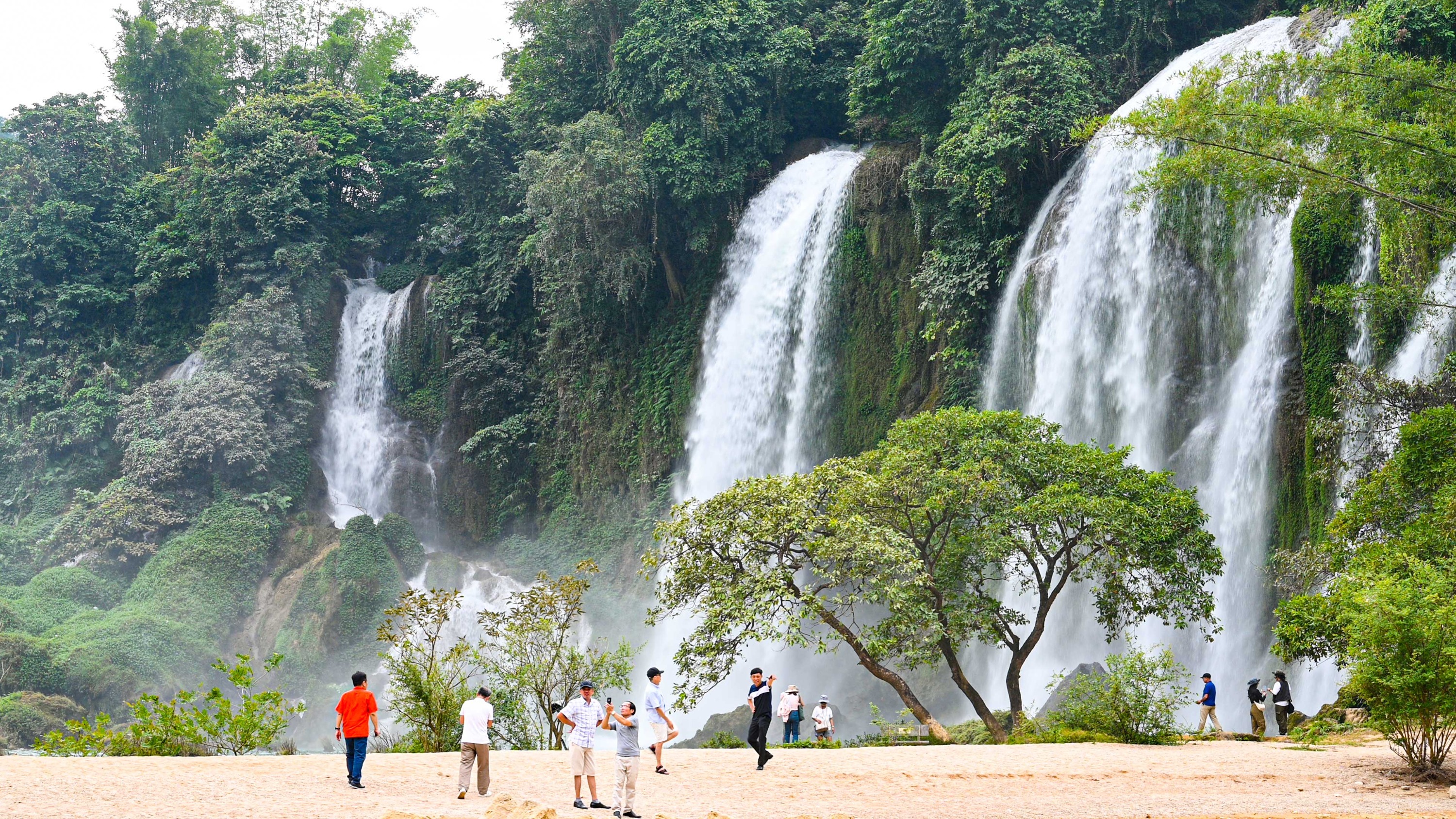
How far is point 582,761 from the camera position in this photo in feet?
32.3

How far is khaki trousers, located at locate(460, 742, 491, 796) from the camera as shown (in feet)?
33.4

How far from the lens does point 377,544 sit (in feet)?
105

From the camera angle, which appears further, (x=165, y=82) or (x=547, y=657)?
(x=165, y=82)

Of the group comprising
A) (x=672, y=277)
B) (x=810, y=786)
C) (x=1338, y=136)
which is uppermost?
(x=672, y=277)

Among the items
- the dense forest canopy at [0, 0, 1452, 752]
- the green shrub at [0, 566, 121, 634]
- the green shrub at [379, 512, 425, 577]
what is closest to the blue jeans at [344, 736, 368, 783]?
the dense forest canopy at [0, 0, 1452, 752]

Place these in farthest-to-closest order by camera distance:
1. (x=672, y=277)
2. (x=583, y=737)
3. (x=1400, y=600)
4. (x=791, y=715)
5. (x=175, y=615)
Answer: (x=672, y=277) → (x=175, y=615) → (x=791, y=715) → (x=1400, y=600) → (x=583, y=737)

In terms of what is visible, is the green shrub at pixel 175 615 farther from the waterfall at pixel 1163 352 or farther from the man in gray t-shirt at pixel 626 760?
the man in gray t-shirt at pixel 626 760

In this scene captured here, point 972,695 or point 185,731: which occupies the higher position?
point 972,695

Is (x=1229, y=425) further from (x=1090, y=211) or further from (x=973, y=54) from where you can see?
(x=973, y=54)

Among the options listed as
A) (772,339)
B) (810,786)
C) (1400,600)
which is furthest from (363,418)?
(1400,600)

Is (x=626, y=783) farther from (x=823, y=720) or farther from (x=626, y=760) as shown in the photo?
(x=823, y=720)

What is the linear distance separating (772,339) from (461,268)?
12.9 metres

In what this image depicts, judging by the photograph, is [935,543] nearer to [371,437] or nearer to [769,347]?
[769,347]

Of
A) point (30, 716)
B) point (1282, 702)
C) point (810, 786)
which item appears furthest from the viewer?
point (30, 716)
